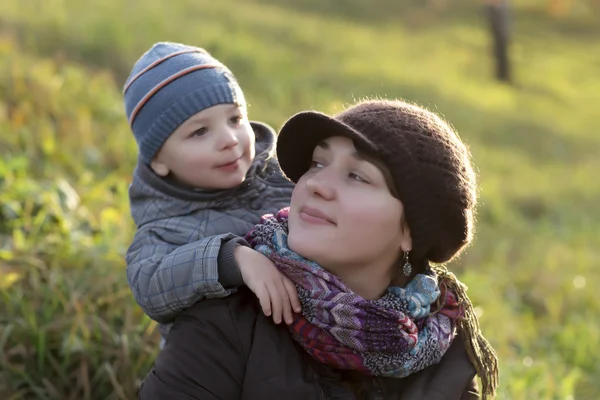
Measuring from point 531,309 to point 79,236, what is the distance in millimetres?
3837

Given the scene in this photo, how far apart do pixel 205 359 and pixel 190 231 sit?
50cm

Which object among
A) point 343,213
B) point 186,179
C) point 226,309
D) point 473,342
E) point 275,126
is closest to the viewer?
point 343,213

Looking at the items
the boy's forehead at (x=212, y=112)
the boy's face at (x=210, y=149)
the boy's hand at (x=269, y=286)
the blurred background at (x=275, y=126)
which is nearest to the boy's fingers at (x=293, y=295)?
the boy's hand at (x=269, y=286)

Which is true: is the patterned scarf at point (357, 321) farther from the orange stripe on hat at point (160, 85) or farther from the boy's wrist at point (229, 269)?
the orange stripe on hat at point (160, 85)

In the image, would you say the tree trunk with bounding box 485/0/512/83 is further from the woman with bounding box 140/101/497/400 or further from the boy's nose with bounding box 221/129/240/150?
the woman with bounding box 140/101/497/400

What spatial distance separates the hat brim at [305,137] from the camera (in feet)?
7.52

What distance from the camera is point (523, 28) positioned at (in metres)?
24.8

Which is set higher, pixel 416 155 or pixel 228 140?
pixel 416 155

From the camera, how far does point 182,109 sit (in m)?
2.71

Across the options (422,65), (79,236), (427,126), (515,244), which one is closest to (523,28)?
(422,65)

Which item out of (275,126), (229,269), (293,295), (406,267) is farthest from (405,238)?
(275,126)

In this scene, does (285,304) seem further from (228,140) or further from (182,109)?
(182,109)

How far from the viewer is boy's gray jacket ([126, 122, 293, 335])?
2402 mm

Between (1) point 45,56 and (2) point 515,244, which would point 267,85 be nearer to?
(1) point 45,56
